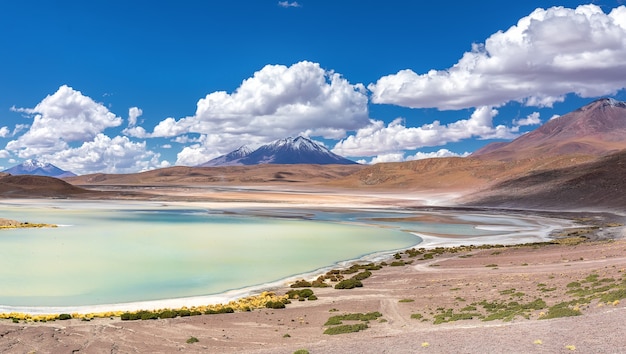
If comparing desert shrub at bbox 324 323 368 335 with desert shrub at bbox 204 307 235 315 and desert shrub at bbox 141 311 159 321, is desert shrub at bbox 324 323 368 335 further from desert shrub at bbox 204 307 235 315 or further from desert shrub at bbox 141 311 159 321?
desert shrub at bbox 141 311 159 321

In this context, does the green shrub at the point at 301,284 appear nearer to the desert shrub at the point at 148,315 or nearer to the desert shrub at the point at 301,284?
the desert shrub at the point at 301,284

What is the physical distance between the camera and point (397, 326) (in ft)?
72.8

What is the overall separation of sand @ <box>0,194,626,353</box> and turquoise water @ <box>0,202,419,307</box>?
678 centimetres

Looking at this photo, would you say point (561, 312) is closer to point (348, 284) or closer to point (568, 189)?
point (348, 284)

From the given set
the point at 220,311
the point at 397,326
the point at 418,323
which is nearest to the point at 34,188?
the point at 220,311

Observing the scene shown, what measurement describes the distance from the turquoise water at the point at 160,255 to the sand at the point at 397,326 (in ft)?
22.2

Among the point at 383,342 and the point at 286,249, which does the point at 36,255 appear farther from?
the point at 383,342

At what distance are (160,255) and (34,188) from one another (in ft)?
427

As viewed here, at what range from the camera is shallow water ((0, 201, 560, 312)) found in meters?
32.3

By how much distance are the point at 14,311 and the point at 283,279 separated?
15837 mm

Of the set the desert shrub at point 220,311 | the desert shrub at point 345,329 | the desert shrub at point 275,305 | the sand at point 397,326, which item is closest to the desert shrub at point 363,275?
the sand at point 397,326

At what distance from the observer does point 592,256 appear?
37.8m

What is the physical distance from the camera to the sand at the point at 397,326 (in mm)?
16344

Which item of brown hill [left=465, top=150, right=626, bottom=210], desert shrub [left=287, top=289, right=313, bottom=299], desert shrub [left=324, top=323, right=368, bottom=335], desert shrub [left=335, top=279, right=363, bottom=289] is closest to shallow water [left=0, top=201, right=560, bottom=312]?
desert shrub [left=287, top=289, right=313, bottom=299]
